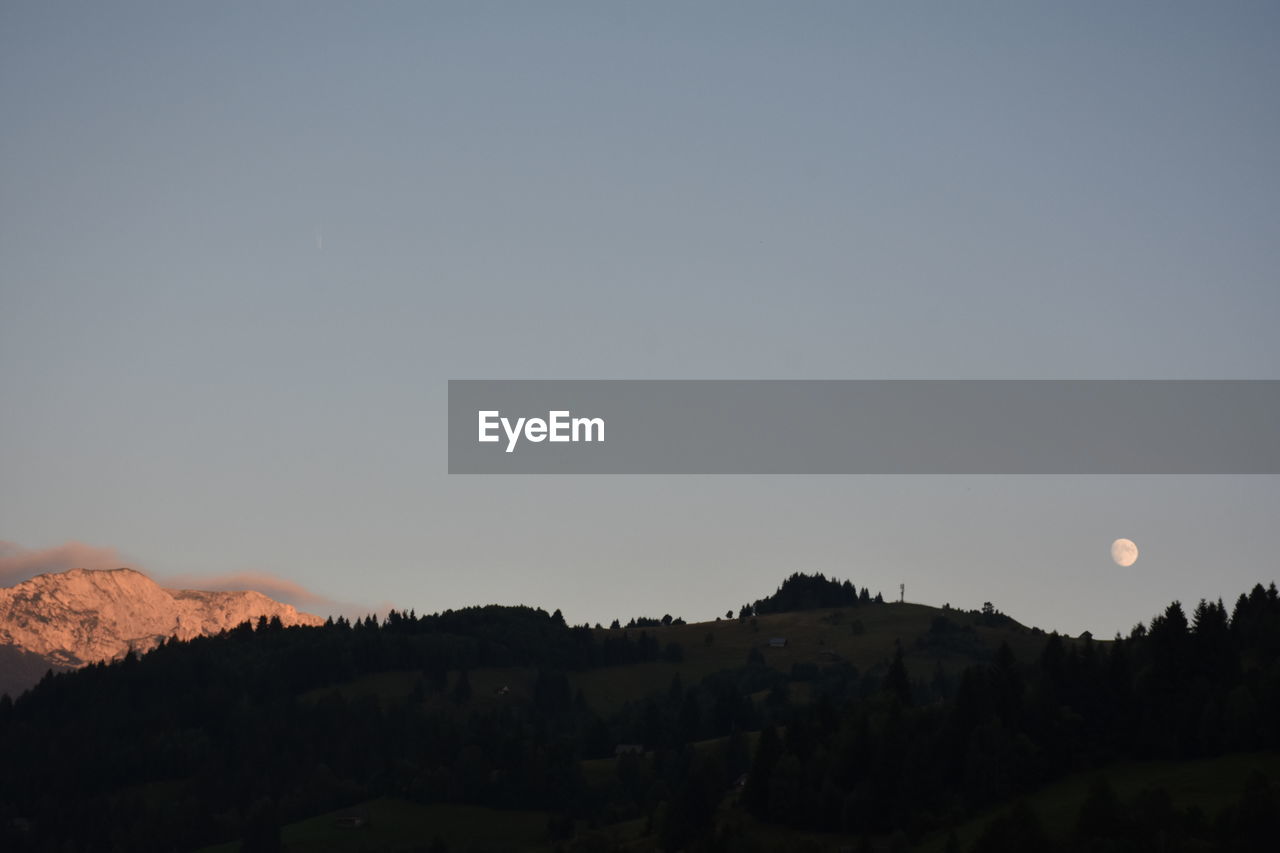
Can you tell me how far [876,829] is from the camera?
186m

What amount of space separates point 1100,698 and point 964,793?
67.8 feet

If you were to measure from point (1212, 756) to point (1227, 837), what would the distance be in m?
35.4

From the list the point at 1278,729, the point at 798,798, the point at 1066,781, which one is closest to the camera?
the point at 1278,729

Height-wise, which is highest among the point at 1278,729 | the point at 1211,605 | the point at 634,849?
the point at 1211,605

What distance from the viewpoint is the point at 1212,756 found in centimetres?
17288

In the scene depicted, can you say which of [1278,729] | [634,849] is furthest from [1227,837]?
[634,849]

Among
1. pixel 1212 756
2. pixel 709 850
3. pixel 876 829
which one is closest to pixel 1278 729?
pixel 1212 756

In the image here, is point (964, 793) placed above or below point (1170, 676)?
below

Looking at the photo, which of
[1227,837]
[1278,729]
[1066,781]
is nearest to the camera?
[1227,837]

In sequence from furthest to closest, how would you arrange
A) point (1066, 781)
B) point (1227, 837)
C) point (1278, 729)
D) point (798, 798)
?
1. point (798, 798)
2. point (1066, 781)
3. point (1278, 729)
4. point (1227, 837)

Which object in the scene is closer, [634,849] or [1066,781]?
[1066,781]

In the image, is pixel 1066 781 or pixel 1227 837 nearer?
pixel 1227 837

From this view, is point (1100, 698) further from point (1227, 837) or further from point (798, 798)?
point (1227, 837)

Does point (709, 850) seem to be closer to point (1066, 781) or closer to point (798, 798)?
point (798, 798)
